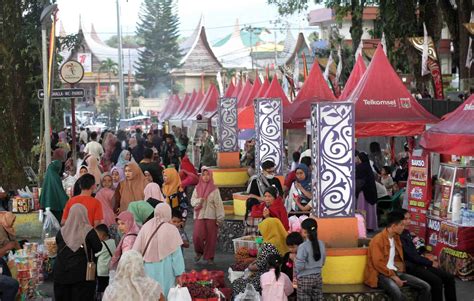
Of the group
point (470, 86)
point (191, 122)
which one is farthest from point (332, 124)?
point (191, 122)

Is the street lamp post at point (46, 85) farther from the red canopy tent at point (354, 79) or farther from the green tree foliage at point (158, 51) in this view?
the green tree foliage at point (158, 51)

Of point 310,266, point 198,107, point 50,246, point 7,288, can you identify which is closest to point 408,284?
point 310,266

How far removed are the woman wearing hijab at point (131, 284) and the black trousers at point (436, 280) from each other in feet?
11.8

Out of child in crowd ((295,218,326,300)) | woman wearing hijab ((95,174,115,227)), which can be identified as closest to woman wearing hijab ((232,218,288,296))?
child in crowd ((295,218,326,300))

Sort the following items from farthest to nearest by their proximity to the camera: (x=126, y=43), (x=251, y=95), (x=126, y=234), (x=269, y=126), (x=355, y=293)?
(x=126, y=43) < (x=251, y=95) < (x=269, y=126) < (x=355, y=293) < (x=126, y=234)

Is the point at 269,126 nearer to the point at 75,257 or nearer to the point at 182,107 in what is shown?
the point at 75,257

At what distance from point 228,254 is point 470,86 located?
10859mm

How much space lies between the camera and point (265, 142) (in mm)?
16656

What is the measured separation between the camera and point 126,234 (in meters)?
9.60

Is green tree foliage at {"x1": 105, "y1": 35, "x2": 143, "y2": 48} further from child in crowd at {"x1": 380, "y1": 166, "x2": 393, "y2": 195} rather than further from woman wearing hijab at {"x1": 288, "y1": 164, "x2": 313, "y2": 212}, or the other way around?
woman wearing hijab at {"x1": 288, "y1": 164, "x2": 313, "y2": 212}

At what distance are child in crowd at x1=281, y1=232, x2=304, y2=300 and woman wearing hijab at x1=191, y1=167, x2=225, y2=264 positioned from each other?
11.0 ft

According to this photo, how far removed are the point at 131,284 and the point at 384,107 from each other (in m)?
9.07

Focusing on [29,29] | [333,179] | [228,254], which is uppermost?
[29,29]

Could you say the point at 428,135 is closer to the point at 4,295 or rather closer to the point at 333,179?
the point at 333,179
